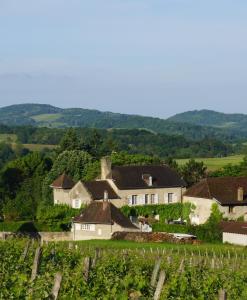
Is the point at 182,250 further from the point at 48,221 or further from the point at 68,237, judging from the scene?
the point at 48,221

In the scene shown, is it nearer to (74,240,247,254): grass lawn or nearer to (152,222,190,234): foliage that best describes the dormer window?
(152,222,190,234): foliage

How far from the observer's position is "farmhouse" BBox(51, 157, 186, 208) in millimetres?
63344

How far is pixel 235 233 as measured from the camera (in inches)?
2127

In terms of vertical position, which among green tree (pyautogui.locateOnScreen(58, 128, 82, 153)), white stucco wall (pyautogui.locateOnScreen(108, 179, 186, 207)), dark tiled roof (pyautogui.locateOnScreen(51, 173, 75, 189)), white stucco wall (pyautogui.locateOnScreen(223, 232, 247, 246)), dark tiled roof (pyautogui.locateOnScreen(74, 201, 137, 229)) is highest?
green tree (pyautogui.locateOnScreen(58, 128, 82, 153))

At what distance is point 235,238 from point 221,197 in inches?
306

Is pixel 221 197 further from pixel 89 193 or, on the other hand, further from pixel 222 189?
pixel 89 193

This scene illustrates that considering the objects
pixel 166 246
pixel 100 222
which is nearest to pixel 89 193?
pixel 100 222

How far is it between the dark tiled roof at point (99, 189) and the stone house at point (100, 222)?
3269mm

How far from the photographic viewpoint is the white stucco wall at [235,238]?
53353 mm

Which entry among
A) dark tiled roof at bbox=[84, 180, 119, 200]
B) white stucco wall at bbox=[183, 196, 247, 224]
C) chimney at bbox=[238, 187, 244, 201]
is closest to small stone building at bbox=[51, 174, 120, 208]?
dark tiled roof at bbox=[84, 180, 119, 200]

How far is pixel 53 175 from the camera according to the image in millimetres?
80625

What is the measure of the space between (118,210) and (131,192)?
5230 millimetres

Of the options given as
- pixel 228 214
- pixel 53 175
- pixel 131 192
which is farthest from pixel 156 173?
pixel 53 175

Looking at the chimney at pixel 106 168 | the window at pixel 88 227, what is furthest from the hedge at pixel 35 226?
the chimney at pixel 106 168
